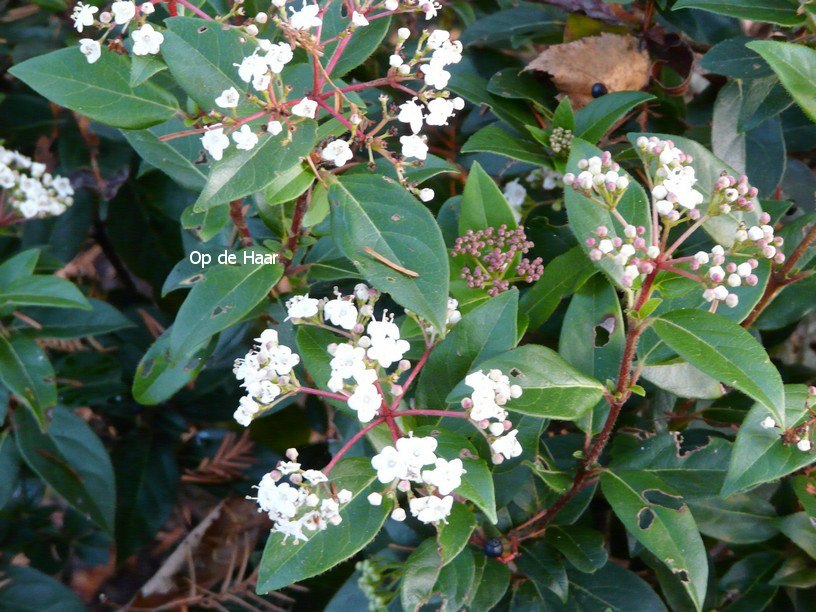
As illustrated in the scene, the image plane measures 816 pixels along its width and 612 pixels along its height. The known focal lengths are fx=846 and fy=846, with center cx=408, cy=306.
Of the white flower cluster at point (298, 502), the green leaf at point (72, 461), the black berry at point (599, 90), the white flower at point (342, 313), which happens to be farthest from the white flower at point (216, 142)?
the green leaf at point (72, 461)

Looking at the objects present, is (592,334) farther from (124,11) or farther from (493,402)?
(124,11)

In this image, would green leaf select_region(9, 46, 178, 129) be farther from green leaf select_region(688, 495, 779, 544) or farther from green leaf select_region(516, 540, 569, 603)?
green leaf select_region(688, 495, 779, 544)

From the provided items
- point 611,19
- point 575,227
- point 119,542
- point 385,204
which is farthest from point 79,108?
point 119,542

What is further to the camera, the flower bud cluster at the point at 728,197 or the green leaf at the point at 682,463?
the green leaf at the point at 682,463

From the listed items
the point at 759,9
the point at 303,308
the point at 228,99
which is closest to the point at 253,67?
the point at 228,99

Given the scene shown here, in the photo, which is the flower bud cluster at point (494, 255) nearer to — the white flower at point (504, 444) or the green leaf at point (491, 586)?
the white flower at point (504, 444)

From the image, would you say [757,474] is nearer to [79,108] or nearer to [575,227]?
[575,227]
